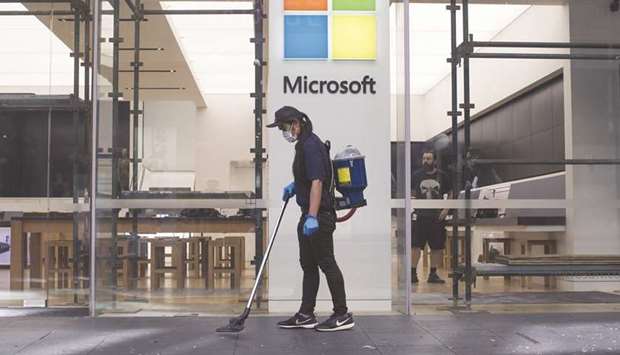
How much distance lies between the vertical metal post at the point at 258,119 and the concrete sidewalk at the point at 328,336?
2.97 feet

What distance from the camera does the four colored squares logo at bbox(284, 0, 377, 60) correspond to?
7.35 meters

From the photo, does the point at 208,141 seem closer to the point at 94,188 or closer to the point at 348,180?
the point at 94,188

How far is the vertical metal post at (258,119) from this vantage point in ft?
25.0

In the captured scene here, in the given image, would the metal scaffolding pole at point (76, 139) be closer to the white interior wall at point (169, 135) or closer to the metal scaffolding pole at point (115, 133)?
the metal scaffolding pole at point (115, 133)

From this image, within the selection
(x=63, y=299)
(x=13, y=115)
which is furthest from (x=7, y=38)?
(x=63, y=299)

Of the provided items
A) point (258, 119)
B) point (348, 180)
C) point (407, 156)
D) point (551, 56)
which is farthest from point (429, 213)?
point (551, 56)

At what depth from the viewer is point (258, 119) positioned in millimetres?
7824

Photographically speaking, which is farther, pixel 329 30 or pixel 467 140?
pixel 467 140

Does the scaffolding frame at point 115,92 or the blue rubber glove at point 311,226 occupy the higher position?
the scaffolding frame at point 115,92

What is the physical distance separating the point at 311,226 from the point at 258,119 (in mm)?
2151

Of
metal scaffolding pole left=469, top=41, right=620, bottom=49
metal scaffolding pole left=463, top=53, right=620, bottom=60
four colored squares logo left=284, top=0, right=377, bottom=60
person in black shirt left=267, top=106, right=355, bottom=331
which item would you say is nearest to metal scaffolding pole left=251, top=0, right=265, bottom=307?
four colored squares logo left=284, top=0, right=377, bottom=60

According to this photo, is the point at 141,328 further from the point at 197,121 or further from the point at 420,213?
the point at 420,213

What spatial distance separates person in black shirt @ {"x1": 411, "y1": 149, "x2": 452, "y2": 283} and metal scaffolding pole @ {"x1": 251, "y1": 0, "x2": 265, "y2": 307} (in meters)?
1.57

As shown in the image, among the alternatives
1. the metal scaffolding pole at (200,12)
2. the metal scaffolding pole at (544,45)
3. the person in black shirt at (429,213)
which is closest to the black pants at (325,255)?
the person in black shirt at (429,213)
